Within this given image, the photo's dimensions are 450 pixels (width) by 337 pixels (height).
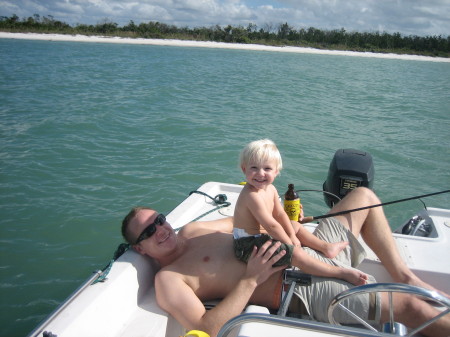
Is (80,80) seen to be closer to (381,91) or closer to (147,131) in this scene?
(147,131)

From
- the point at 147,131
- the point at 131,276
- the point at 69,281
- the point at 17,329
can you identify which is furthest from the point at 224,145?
the point at 131,276

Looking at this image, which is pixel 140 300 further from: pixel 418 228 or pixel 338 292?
pixel 418 228

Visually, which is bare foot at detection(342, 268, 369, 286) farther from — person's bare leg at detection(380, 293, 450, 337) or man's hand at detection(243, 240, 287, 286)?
man's hand at detection(243, 240, 287, 286)

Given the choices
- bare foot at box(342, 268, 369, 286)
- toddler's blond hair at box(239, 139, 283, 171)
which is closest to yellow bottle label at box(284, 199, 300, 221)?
toddler's blond hair at box(239, 139, 283, 171)

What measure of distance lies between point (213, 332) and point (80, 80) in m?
15.0

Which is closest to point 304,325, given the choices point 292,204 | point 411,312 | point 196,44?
point 411,312

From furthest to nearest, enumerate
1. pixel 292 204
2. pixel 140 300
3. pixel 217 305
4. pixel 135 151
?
pixel 135 151
pixel 292 204
pixel 140 300
pixel 217 305

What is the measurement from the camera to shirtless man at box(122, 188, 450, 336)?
1919 mm

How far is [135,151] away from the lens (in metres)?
7.45

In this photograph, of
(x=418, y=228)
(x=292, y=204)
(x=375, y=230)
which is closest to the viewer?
(x=375, y=230)

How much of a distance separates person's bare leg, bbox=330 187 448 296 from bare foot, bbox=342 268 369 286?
0.99 feet

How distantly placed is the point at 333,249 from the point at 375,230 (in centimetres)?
30

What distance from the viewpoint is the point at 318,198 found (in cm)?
571

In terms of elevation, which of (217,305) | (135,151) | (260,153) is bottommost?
(135,151)
